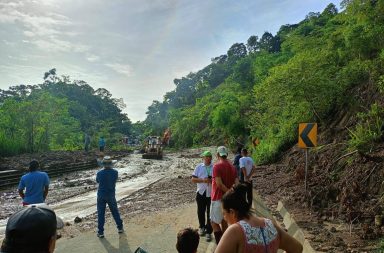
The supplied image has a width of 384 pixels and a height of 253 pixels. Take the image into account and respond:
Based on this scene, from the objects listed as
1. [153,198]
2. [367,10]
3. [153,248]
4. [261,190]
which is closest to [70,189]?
[153,198]

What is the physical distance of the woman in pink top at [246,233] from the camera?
292 centimetres

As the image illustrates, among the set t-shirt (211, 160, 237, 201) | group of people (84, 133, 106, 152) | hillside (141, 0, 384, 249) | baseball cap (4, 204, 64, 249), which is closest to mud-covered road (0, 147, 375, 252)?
hillside (141, 0, 384, 249)

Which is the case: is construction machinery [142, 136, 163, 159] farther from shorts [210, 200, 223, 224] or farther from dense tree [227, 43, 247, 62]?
dense tree [227, 43, 247, 62]

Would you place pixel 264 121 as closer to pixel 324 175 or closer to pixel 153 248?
pixel 324 175

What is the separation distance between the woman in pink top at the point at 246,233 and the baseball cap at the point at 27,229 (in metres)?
1.48

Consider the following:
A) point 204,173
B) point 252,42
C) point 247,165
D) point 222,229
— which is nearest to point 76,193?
point 247,165

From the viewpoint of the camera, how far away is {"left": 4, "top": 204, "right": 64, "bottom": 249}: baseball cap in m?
1.94

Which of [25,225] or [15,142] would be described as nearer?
[25,225]

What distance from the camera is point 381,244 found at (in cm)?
582

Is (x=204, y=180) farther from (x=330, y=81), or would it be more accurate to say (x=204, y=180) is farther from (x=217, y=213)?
(x=330, y=81)

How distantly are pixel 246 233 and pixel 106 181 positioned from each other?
5740 millimetres

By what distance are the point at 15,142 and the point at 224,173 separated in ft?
100

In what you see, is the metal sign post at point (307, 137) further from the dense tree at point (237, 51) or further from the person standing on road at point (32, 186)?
the dense tree at point (237, 51)

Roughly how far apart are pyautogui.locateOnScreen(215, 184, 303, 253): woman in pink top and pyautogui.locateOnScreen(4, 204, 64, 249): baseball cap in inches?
58.2
